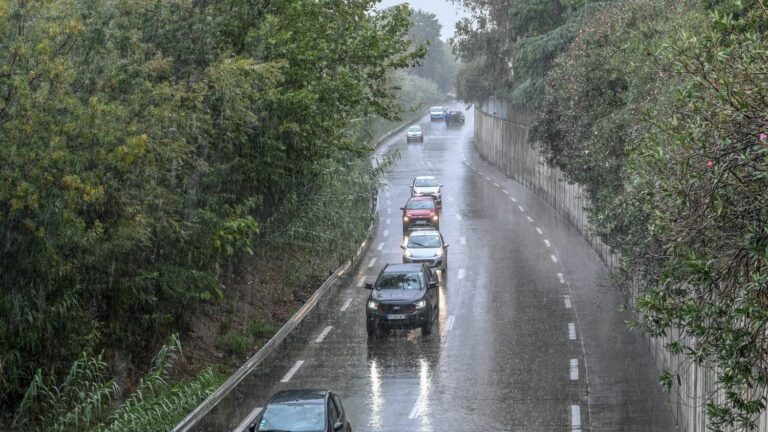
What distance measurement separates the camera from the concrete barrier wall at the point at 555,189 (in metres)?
15.6

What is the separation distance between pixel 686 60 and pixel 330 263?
25.2 m

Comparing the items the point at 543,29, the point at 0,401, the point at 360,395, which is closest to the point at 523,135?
the point at 543,29

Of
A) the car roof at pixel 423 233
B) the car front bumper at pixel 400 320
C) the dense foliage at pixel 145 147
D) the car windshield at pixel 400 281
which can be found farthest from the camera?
the car roof at pixel 423 233

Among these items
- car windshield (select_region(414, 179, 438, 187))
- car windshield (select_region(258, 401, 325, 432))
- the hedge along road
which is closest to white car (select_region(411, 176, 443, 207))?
car windshield (select_region(414, 179, 438, 187))

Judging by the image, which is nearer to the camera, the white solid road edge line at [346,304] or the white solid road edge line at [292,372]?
the white solid road edge line at [292,372]

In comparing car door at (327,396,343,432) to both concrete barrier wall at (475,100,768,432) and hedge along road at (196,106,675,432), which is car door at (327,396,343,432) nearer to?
hedge along road at (196,106,675,432)

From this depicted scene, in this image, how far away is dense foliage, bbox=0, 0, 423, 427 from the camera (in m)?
15.8

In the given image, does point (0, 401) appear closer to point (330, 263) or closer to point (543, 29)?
point (330, 263)

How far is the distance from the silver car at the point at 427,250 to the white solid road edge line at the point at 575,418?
47.8 feet

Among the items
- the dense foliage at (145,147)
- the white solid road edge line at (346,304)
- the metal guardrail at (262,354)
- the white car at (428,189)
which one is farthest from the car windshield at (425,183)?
the dense foliage at (145,147)

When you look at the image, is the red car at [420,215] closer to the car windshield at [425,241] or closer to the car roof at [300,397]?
the car windshield at [425,241]

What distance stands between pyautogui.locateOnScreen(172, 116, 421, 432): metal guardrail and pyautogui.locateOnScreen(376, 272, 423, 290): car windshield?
268cm

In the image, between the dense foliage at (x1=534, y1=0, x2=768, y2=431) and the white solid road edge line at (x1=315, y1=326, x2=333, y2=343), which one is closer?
the dense foliage at (x1=534, y1=0, x2=768, y2=431)

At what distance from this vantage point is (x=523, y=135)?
57.8 meters
